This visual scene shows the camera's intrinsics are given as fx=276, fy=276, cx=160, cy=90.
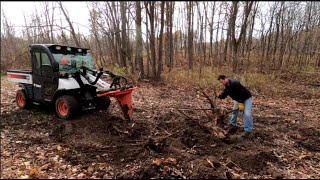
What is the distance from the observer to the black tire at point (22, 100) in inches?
339

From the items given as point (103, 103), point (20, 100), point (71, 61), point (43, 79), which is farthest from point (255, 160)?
point (20, 100)

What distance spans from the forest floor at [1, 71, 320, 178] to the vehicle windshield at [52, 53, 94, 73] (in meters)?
1.33

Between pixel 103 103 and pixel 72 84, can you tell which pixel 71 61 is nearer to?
pixel 72 84

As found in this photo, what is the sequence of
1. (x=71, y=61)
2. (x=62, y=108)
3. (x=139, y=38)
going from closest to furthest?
(x=62, y=108), (x=71, y=61), (x=139, y=38)

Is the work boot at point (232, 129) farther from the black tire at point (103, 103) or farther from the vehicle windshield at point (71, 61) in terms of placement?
the vehicle windshield at point (71, 61)

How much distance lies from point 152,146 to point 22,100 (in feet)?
17.9

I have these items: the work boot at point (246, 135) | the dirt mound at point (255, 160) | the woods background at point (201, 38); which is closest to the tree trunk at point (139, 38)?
the woods background at point (201, 38)

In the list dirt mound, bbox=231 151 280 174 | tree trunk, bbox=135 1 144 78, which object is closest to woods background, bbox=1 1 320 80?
tree trunk, bbox=135 1 144 78

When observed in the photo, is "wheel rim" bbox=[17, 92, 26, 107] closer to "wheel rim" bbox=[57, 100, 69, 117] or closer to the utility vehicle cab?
the utility vehicle cab

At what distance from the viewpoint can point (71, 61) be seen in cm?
777

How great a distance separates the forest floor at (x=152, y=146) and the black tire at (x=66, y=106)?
216 millimetres

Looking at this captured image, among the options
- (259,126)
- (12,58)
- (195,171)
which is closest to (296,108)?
(259,126)

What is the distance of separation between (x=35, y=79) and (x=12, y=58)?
53.5ft

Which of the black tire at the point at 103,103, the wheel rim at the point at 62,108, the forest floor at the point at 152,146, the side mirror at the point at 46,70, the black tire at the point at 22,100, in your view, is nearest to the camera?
the forest floor at the point at 152,146
